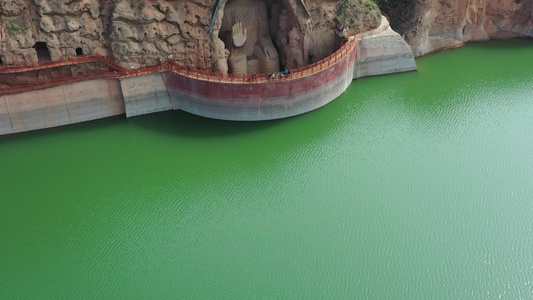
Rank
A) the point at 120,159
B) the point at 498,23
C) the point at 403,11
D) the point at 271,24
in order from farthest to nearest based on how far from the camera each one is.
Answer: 1. the point at 498,23
2. the point at 403,11
3. the point at 271,24
4. the point at 120,159

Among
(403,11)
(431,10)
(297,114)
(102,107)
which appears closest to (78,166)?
(102,107)

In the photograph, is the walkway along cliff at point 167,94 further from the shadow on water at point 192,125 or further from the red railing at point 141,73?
the shadow on water at point 192,125

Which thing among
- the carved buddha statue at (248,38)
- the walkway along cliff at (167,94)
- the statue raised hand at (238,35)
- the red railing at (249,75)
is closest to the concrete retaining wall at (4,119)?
the walkway along cliff at (167,94)

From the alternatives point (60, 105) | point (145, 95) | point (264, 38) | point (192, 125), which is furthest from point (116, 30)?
point (264, 38)

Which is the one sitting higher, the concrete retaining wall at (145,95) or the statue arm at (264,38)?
the statue arm at (264,38)

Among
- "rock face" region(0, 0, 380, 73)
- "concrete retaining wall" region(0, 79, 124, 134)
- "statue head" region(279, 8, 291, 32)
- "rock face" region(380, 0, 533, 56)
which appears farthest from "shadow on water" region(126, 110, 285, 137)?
"rock face" region(380, 0, 533, 56)

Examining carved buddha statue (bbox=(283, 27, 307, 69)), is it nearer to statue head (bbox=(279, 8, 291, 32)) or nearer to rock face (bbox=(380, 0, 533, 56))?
statue head (bbox=(279, 8, 291, 32))

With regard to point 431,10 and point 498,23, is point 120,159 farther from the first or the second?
point 498,23

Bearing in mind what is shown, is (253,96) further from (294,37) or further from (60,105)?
(60,105)
